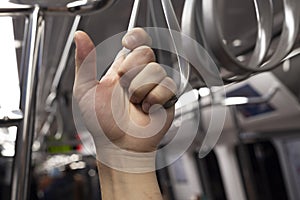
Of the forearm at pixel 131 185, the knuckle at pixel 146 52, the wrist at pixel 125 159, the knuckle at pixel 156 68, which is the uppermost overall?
the knuckle at pixel 146 52

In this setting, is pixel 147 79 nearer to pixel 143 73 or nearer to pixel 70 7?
pixel 143 73

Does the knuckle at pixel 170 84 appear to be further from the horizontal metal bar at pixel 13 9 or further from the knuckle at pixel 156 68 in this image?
the horizontal metal bar at pixel 13 9

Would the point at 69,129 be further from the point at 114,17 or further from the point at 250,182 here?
the point at 114,17

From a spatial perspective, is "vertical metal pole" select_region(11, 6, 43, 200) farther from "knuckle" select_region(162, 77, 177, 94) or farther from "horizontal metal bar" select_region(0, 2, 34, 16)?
"knuckle" select_region(162, 77, 177, 94)

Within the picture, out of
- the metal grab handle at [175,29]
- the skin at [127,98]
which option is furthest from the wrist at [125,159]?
the metal grab handle at [175,29]

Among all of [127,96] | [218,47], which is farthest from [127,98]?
[218,47]

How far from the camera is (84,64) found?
0.47m

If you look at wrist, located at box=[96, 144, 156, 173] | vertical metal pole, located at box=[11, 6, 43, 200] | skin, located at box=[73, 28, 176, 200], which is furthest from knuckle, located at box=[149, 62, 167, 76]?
vertical metal pole, located at box=[11, 6, 43, 200]

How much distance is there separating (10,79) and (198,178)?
179 inches

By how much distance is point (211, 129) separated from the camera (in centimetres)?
43

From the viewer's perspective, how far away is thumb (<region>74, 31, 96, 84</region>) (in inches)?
18.3

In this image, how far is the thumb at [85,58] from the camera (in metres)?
0.46

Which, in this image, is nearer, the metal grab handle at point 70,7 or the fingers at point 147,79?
the fingers at point 147,79

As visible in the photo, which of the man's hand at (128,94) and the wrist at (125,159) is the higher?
the man's hand at (128,94)
